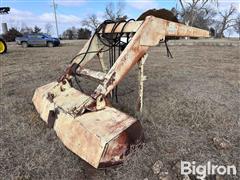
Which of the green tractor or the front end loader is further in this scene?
the green tractor

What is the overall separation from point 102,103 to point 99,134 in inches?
18.4

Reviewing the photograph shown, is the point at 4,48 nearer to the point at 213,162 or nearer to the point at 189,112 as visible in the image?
the point at 189,112

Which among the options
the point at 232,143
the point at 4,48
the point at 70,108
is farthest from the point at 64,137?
the point at 4,48

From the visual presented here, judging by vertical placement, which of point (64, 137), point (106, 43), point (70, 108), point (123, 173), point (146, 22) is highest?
point (146, 22)

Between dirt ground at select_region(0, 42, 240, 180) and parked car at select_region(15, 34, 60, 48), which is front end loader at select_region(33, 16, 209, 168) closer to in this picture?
dirt ground at select_region(0, 42, 240, 180)

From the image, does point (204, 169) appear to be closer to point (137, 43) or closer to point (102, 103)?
point (102, 103)

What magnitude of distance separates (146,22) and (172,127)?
4.21 feet

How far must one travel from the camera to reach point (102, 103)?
2656mm

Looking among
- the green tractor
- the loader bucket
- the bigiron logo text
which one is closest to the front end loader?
the loader bucket

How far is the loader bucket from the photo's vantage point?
7.30 ft

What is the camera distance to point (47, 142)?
114 inches

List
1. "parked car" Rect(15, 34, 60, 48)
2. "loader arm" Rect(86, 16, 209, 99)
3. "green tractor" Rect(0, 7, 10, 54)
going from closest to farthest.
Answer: "loader arm" Rect(86, 16, 209, 99)
"green tractor" Rect(0, 7, 10, 54)
"parked car" Rect(15, 34, 60, 48)

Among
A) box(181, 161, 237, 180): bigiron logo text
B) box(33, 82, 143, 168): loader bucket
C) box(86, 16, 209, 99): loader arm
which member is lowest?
box(181, 161, 237, 180): bigiron logo text

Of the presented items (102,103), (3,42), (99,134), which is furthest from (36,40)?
(99,134)
